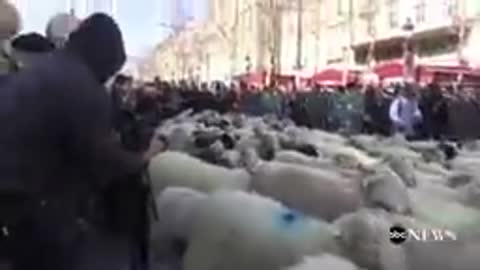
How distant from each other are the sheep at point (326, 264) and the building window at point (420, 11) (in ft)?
156

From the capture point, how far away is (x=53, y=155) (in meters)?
4.54

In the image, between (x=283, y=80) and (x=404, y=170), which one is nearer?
(x=404, y=170)

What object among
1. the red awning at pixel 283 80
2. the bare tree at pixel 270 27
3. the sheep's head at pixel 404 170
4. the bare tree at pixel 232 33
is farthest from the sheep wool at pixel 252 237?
the bare tree at pixel 232 33

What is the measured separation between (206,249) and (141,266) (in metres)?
0.43

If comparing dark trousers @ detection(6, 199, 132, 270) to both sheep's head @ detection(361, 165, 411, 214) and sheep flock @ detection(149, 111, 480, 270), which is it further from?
sheep's head @ detection(361, 165, 411, 214)

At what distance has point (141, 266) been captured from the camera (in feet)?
19.8

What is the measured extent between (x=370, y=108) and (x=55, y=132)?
59.5ft

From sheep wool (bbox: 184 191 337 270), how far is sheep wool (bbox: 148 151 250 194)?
1.06m

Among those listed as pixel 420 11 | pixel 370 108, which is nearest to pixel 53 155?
pixel 370 108

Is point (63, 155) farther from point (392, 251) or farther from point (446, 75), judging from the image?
point (446, 75)

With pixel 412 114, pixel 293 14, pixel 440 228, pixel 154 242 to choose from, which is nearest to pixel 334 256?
pixel 440 228

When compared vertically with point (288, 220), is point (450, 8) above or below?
above

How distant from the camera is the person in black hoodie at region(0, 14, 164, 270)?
14.8 ft

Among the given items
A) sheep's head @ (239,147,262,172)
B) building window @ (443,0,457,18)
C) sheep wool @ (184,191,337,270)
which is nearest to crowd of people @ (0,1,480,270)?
sheep wool @ (184,191,337,270)
